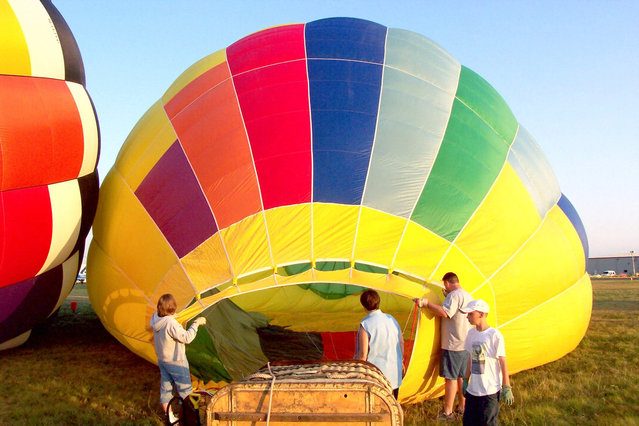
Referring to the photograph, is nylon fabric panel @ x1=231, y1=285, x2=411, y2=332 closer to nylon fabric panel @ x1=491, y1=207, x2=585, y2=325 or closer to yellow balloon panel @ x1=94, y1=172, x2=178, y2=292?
nylon fabric panel @ x1=491, y1=207, x2=585, y2=325

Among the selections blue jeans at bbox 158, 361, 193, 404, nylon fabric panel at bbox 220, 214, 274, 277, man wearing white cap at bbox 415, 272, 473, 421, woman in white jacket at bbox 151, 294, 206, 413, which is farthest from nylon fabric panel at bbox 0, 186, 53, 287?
man wearing white cap at bbox 415, 272, 473, 421

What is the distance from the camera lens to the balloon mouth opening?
5.73 metres

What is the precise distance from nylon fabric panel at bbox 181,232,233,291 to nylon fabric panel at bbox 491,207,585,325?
2119 mm

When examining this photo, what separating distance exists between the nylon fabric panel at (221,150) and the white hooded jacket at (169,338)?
1.00 meters

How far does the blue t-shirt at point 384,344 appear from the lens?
3.74 metres

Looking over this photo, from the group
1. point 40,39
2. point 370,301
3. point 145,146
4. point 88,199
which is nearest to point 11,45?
point 40,39

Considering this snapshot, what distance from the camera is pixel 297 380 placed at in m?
2.79

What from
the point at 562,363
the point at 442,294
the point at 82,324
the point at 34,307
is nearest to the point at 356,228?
the point at 442,294

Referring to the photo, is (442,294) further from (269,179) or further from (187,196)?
(187,196)

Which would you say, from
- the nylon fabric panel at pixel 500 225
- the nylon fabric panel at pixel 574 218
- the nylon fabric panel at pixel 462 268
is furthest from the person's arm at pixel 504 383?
the nylon fabric panel at pixel 574 218

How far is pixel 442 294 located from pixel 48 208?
3.58m

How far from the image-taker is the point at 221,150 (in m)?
5.12

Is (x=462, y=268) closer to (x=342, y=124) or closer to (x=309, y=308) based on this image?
(x=342, y=124)

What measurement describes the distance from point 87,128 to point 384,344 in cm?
385
